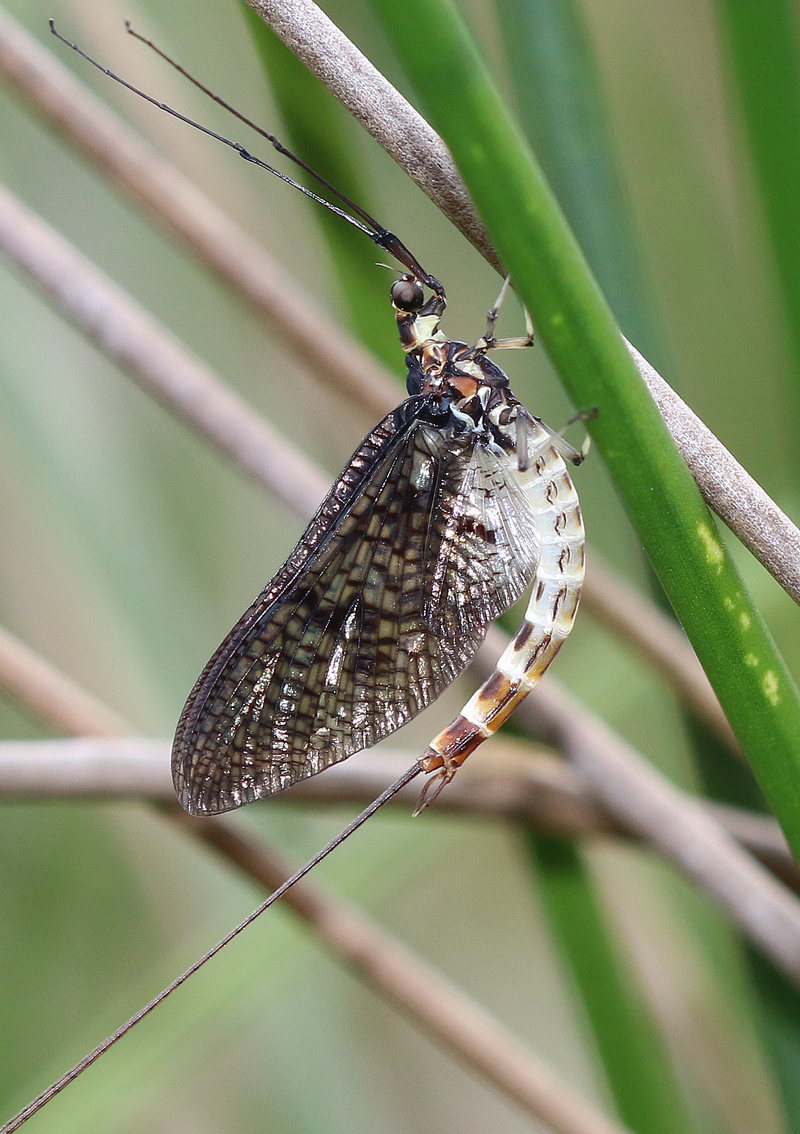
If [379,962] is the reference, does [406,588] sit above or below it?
above

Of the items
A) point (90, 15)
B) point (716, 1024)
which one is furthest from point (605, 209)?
point (716, 1024)

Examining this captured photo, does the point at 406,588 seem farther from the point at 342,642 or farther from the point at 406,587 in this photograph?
the point at 342,642

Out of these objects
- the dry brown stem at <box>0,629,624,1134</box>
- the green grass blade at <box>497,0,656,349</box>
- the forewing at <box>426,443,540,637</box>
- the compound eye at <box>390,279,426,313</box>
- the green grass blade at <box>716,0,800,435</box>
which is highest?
the green grass blade at <box>716,0,800,435</box>

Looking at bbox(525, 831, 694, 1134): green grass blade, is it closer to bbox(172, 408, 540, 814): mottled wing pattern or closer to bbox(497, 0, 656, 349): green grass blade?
bbox(172, 408, 540, 814): mottled wing pattern

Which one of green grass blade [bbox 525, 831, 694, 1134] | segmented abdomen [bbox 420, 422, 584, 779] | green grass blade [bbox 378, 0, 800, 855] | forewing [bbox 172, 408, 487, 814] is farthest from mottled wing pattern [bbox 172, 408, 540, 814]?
green grass blade [bbox 378, 0, 800, 855]

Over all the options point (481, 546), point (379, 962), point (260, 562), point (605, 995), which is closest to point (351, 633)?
point (481, 546)

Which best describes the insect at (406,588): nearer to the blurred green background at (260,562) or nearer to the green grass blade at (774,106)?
the blurred green background at (260,562)
